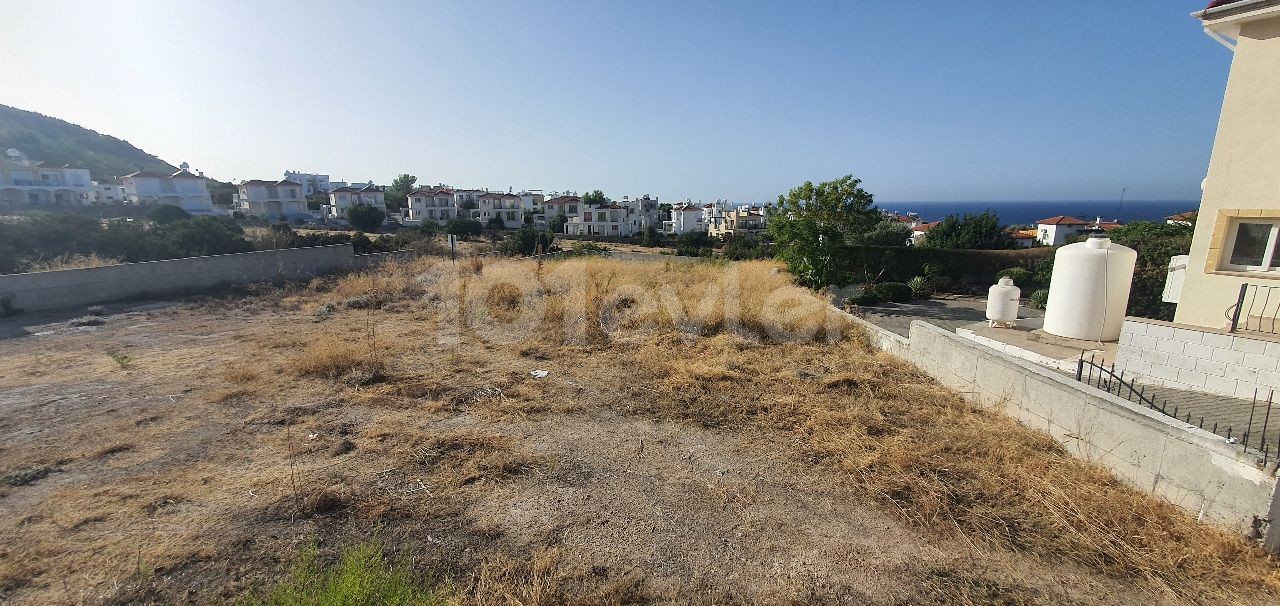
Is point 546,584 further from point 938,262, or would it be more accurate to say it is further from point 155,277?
point 938,262

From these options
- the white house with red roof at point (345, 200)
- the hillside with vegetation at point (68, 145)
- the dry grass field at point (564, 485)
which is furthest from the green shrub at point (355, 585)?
the hillside with vegetation at point (68, 145)

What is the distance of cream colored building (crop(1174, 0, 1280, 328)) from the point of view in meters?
5.50

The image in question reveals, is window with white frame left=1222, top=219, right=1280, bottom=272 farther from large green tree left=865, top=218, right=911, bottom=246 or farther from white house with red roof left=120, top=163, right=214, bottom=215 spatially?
white house with red roof left=120, top=163, right=214, bottom=215

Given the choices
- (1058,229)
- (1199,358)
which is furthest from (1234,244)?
(1058,229)

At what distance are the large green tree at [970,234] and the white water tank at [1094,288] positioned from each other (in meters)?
26.5

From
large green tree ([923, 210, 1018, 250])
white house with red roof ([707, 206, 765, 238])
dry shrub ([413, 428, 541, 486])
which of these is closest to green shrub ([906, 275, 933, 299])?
dry shrub ([413, 428, 541, 486])

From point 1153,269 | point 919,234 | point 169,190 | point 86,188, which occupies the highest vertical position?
point 86,188

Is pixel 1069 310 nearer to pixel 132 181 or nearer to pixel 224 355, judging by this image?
pixel 224 355

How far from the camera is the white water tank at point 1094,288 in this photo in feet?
22.5

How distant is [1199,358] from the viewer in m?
5.25

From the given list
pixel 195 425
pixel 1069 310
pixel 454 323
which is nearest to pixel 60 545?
pixel 195 425

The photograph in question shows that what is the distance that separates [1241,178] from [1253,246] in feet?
2.72

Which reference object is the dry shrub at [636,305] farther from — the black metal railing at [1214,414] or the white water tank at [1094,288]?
the black metal railing at [1214,414]

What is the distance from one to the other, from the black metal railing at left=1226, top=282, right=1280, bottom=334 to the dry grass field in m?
2.83
